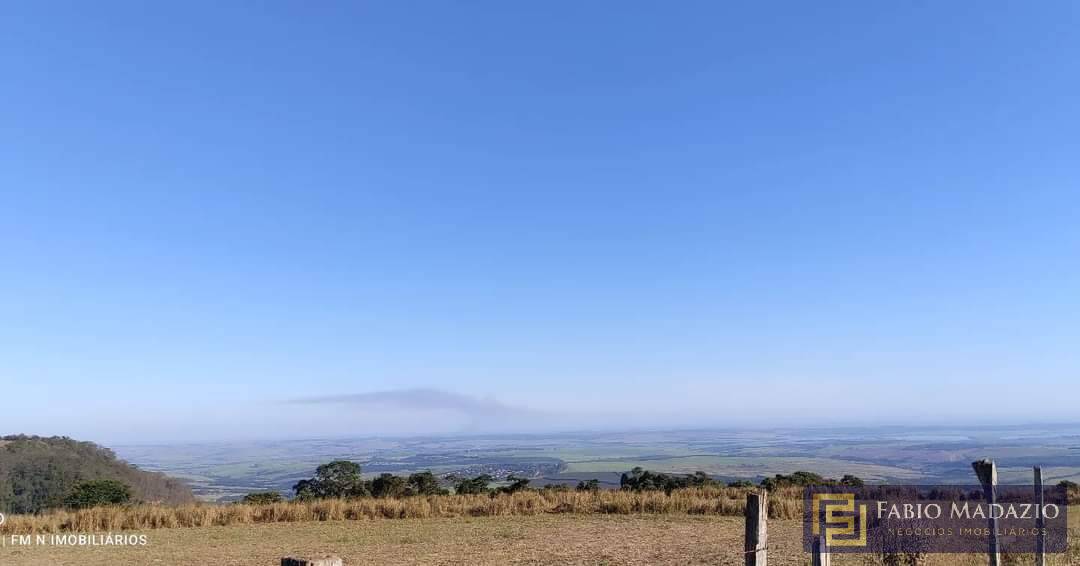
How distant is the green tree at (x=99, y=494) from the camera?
26.1 metres

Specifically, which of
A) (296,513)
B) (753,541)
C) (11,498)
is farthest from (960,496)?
(11,498)

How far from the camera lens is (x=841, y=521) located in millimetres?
14289

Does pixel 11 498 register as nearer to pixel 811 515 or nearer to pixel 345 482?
pixel 345 482

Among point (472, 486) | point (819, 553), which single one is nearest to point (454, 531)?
point (472, 486)

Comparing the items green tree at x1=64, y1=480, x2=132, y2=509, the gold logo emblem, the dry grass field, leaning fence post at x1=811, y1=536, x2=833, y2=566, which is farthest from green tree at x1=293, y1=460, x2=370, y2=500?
leaning fence post at x1=811, y1=536, x2=833, y2=566

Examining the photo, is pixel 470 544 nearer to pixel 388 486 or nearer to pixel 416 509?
pixel 416 509

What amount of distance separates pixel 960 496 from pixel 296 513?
19.7m

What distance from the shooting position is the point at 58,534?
18000 millimetres

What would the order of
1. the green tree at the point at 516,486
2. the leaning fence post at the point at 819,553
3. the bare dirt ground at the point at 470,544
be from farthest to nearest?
the green tree at the point at 516,486 < the bare dirt ground at the point at 470,544 < the leaning fence post at the point at 819,553

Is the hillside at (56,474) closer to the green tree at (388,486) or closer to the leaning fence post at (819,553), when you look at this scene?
the green tree at (388,486)

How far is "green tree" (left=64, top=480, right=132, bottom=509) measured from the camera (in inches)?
1026

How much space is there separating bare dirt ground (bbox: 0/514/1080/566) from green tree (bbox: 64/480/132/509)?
9.39m

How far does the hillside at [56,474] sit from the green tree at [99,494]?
7.75ft

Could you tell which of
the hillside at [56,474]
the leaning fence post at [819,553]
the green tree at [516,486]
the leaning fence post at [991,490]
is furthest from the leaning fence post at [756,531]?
the hillside at [56,474]
